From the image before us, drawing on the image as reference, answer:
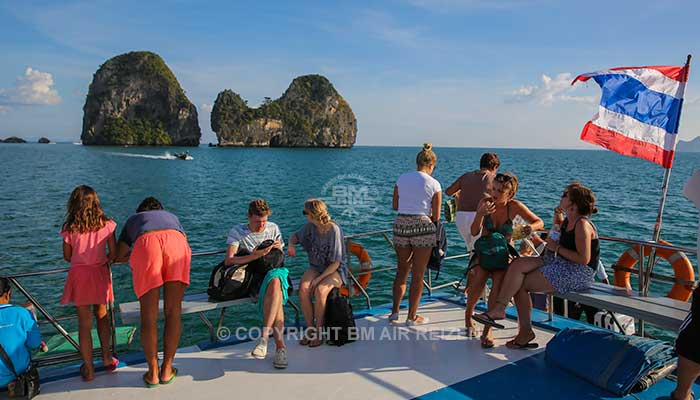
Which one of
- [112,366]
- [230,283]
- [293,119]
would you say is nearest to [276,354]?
[230,283]

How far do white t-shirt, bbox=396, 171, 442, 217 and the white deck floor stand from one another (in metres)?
1.32

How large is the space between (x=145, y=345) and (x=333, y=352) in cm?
168

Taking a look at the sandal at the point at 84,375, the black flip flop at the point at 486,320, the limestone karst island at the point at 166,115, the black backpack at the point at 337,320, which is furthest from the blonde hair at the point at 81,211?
the limestone karst island at the point at 166,115

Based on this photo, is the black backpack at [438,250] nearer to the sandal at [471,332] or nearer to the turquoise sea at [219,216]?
the sandal at [471,332]

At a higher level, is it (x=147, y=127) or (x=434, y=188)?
→ (x=147, y=127)

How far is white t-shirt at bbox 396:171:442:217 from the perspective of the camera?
4784 mm

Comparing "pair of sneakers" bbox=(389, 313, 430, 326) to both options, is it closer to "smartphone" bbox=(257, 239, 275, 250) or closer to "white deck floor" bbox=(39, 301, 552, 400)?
"white deck floor" bbox=(39, 301, 552, 400)

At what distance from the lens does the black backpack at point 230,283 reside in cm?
454

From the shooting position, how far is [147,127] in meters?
146

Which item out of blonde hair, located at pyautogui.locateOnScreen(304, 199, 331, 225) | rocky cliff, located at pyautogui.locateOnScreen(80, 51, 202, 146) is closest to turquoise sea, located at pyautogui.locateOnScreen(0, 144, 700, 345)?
blonde hair, located at pyautogui.locateOnScreen(304, 199, 331, 225)

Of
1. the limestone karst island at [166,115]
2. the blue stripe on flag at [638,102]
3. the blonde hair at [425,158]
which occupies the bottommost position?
the blonde hair at [425,158]

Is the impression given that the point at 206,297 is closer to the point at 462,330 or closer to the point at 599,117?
the point at 462,330

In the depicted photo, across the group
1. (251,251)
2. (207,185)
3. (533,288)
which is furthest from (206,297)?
(207,185)

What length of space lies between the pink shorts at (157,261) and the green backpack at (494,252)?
9.08 ft
